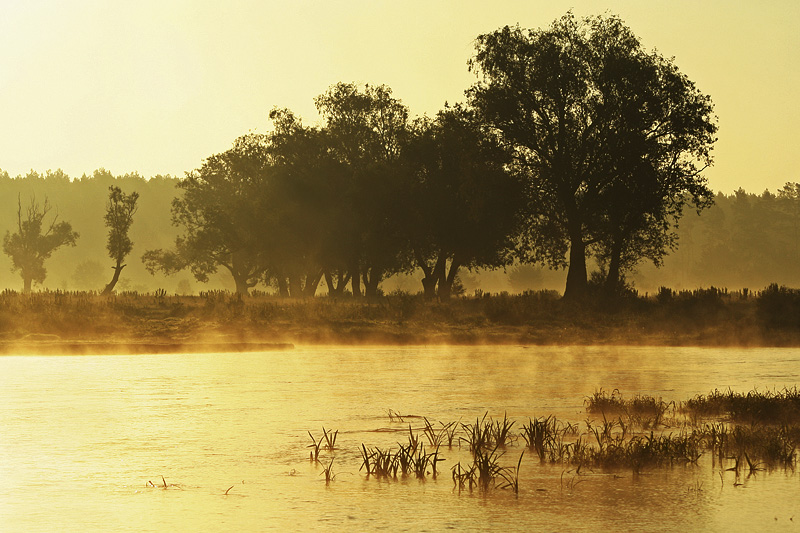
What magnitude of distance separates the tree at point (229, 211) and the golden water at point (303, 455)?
4505 cm

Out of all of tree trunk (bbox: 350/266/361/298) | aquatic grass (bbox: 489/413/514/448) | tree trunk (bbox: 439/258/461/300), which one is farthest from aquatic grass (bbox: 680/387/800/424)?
tree trunk (bbox: 350/266/361/298)

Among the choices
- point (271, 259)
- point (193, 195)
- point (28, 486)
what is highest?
point (193, 195)

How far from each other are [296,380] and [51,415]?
696 centimetres

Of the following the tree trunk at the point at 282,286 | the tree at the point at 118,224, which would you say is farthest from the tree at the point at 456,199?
the tree at the point at 118,224

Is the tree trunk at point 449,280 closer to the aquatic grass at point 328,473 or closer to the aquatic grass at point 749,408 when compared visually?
the aquatic grass at point 749,408

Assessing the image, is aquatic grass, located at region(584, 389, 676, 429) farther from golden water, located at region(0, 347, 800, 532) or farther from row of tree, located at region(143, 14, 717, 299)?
row of tree, located at region(143, 14, 717, 299)

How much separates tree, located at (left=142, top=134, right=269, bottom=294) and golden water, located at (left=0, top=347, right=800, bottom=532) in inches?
1774

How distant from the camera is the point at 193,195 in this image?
92750mm

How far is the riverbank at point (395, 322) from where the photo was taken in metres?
38.7

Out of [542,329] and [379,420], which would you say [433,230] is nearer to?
[542,329]

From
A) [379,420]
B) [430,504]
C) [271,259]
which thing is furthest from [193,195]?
[430,504]

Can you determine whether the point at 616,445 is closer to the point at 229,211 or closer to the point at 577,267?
the point at 577,267

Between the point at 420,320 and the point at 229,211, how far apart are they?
33.6m

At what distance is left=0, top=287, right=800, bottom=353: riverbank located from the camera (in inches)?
1523
